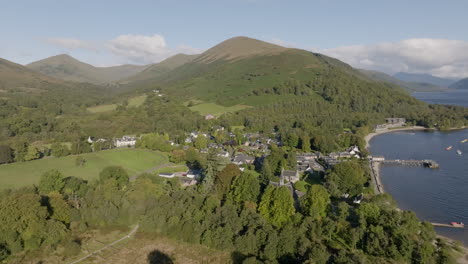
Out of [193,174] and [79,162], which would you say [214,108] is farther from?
[79,162]

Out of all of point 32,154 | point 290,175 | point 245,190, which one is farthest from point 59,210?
point 290,175

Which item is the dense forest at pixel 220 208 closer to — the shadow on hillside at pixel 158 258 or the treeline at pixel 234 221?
the treeline at pixel 234 221

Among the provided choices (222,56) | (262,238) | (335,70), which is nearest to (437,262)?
(262,238)

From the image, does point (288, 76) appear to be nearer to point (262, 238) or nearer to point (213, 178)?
point (213, 178)

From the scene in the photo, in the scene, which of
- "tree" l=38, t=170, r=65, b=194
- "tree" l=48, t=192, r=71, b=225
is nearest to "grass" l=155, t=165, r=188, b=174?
"tree" l=38, t=170, r=65, b=194

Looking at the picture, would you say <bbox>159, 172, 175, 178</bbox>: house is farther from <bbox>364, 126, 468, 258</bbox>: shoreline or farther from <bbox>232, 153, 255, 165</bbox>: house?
<bbox>364, 126, 468, 258</bbox>: shoreline

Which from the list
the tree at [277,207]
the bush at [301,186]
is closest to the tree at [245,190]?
the tree at [277,207]
